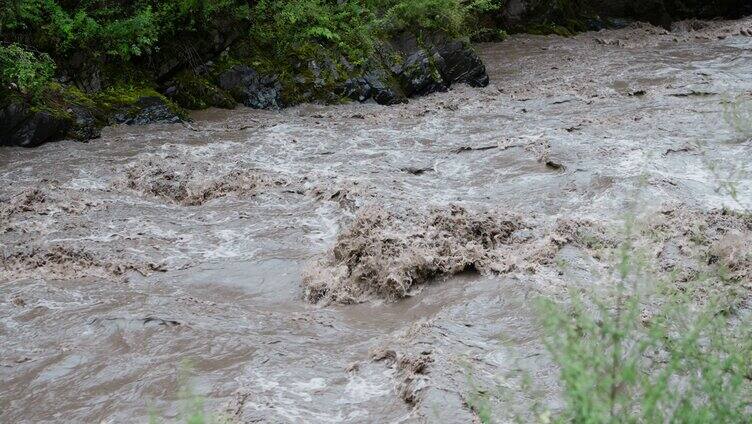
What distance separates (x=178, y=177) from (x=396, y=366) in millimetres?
5937

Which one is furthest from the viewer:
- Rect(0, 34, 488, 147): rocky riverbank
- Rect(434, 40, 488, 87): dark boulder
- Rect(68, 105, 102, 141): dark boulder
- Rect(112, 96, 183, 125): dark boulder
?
Rect(434, 40, 488, 87): dark boulder

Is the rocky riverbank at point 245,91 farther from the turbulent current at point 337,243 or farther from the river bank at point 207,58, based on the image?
the turbulent current at point 337,243

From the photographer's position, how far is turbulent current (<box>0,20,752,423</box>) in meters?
4.23

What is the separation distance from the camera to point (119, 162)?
399 inches

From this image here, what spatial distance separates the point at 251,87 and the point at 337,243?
812 cm

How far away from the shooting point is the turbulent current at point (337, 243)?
4234 millimetres

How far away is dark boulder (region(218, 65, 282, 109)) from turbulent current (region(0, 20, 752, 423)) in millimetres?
784

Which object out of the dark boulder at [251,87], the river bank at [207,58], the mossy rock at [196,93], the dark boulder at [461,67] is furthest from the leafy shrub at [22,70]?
the dark boulder at [461,67]

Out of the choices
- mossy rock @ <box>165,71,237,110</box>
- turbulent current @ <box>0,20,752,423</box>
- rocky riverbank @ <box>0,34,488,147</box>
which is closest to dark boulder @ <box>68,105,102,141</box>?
rocky riverbank @ <box>0,34,488,147</box>

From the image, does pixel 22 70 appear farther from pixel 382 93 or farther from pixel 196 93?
pixel 382 93

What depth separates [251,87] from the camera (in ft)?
45.2

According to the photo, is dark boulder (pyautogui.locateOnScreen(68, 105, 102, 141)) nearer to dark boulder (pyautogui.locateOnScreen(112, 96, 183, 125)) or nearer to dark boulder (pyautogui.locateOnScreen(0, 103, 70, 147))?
dark boulder (pyautogui.locateOnScreen(0, 103, 70, 147))

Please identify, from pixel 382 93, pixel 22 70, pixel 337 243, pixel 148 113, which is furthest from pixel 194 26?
pixel 337 243

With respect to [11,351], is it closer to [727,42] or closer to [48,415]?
[48,415]
